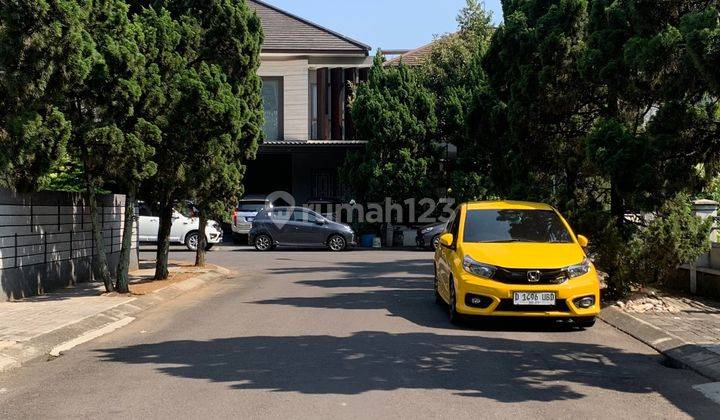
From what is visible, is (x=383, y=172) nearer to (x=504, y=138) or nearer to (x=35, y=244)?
(x=504, y=138)

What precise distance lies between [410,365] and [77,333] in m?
4.68

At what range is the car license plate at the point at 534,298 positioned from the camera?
10.0 m

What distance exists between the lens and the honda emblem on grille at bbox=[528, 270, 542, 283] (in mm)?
10102

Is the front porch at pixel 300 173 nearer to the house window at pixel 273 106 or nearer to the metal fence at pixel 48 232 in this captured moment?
the house window at pixel 273 106

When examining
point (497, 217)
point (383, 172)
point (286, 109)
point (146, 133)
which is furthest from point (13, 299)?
point (286, 109)

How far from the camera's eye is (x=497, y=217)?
11734 millimetres

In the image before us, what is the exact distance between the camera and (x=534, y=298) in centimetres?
1002

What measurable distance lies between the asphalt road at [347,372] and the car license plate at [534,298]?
0.41 m

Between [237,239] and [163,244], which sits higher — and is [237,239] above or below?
below

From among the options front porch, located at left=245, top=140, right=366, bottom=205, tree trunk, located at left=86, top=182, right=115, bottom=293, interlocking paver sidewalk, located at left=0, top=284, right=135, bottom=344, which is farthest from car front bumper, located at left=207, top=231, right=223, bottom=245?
tree trunk, located at left=86, top=182, right=115, bottom=293

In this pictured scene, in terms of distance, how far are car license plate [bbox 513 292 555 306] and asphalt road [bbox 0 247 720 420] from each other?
0.41m

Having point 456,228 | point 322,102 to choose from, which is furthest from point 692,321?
point 322,102

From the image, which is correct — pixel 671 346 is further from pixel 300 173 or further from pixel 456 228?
pixel 300 173

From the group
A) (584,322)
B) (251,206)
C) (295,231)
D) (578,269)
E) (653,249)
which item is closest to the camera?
(578,269)
